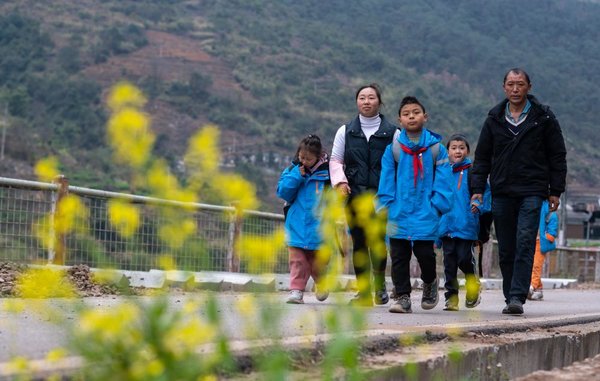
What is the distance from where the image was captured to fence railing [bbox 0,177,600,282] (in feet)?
11.8

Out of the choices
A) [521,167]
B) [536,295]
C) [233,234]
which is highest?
[521,167]

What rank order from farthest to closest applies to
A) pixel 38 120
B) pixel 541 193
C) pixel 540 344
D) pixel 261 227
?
1. pixel 38 120
2. pixel 261 227
3. pixel 541 193
4. pixel 540 344

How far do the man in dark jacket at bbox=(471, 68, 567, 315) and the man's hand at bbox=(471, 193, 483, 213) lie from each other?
9.5 inches

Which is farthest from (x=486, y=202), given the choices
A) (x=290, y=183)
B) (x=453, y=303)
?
(x=290, y=183)

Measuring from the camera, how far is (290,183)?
33.4 ft

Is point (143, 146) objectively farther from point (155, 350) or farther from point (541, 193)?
point (541, 193)

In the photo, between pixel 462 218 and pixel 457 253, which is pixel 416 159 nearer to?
pixel 462 218

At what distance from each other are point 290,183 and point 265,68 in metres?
108

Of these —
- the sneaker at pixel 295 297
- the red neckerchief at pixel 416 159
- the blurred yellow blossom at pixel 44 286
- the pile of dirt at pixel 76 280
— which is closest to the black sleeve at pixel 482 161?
the red neckerchief at pixel 416 159

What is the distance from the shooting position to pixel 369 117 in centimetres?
992

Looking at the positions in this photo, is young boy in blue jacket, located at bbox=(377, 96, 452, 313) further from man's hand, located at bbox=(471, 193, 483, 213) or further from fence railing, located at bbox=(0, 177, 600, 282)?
fence railing, located at bbox=(0, 177, 600, 282)

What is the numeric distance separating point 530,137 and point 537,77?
12782 centimetres

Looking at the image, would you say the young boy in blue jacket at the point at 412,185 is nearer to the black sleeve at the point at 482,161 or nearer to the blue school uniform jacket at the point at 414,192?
the blue school uniform jacket at the point at 414,192

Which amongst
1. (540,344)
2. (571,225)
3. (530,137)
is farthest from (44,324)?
(571,225)
